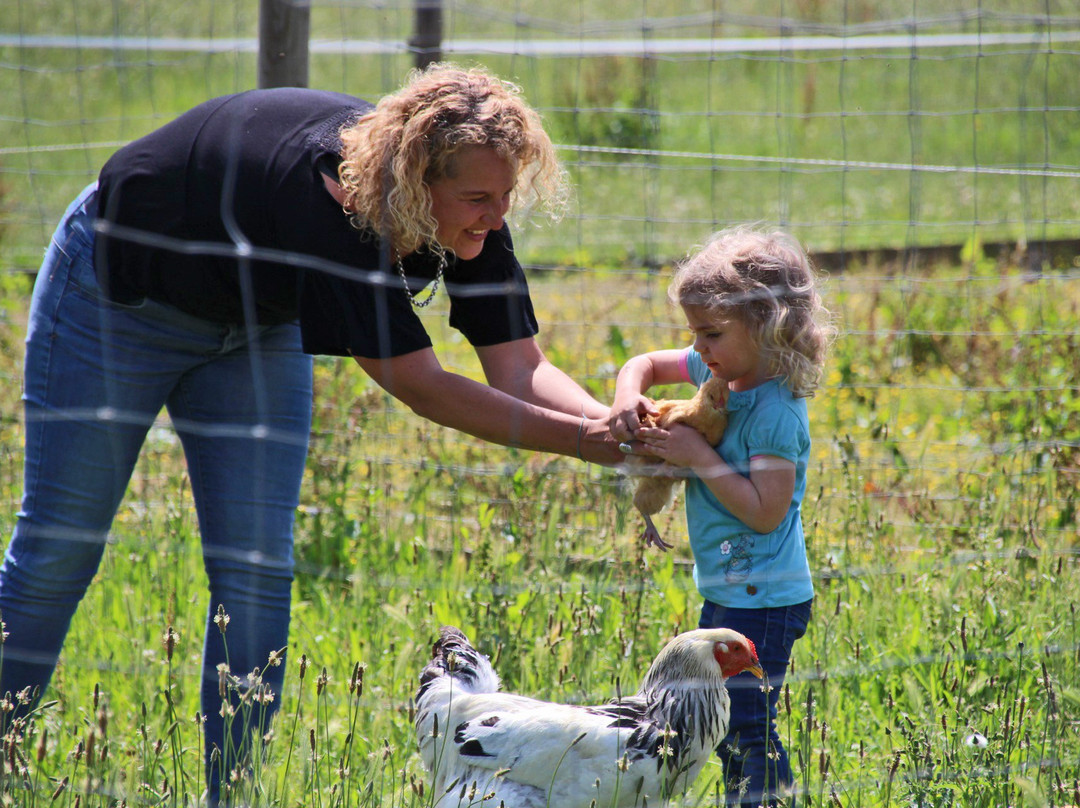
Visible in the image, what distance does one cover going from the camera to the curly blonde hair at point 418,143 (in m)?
2.40

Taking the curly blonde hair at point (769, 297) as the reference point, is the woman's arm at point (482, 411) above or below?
below

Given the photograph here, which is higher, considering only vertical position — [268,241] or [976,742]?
[268,241]

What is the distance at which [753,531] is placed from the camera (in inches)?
101

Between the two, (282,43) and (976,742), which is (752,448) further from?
(282,43)

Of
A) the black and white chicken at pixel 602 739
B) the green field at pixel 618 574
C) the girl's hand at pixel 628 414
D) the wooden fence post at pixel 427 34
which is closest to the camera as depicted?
the black and white chicken at pixel 602 739

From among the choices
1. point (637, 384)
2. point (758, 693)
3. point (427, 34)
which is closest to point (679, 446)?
point (637, 384)

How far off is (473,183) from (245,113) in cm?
61

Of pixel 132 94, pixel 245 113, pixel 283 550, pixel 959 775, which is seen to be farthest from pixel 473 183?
pixel 132 94

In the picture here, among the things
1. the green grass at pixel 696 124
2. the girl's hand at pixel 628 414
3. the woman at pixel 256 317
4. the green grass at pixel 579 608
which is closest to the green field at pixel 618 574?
the green grass at pixel 579 608

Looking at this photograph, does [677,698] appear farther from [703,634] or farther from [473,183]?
[473,183]

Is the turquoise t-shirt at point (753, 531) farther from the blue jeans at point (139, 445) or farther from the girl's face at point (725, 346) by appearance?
the blue jeans at point (139, 445)

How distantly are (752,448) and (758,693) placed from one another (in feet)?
2.04

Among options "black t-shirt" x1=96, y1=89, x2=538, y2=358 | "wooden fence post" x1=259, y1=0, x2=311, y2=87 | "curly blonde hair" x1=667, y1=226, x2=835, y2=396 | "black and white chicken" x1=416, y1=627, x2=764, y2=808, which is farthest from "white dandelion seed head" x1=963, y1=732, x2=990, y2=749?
"wooden fence post" x1=259, y1=0, x2=311, y2=87

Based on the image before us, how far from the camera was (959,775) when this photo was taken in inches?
103
